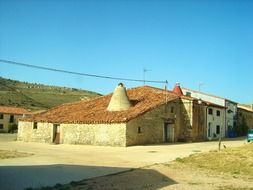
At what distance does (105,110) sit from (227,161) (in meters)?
19.5

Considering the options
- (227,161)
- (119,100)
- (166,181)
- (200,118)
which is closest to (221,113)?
(200,118)

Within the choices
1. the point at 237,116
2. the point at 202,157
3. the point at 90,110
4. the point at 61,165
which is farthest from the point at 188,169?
the point at 237,116

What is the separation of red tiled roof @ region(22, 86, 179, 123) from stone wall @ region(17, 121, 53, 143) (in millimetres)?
618

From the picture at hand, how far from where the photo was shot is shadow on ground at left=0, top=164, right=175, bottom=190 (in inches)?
524

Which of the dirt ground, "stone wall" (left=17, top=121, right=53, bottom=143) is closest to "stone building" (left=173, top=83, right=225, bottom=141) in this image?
"stone wall" (left=17, top=121, right=53, bottom=143)

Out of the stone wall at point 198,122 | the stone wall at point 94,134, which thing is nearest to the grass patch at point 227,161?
the stone wall at point 94,134

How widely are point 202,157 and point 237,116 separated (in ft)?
111

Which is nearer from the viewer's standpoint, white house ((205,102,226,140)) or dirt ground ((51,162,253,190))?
dirt ground ((51,162,253,190))

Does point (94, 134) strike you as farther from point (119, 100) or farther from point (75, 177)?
point (75, 177)

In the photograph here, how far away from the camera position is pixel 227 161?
66.0 feet

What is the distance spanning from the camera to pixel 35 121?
41.1 metres

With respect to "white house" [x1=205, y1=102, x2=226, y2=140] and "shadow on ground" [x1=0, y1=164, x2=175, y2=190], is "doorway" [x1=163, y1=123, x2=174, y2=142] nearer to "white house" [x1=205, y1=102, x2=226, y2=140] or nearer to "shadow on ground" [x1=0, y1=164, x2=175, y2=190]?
"white house" [x1=205, y1=102, x2=226, y2=140]

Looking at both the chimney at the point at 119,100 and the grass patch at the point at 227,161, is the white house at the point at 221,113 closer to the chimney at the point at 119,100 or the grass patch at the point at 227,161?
the chimney at the point at 119,100

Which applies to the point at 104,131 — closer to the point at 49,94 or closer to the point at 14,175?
the point at 14,175
